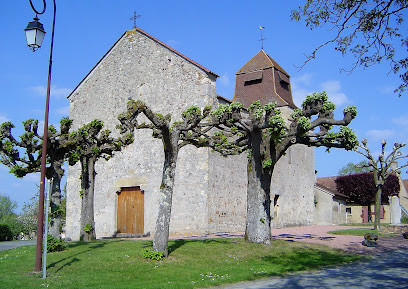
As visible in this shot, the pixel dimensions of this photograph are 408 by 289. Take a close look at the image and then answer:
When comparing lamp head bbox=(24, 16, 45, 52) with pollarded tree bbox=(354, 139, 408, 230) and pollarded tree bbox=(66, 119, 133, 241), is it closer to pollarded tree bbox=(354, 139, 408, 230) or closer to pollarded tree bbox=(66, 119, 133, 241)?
pollarded tree bbox=(66, 119, 133, 241)

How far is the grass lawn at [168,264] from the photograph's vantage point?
8.77 meters

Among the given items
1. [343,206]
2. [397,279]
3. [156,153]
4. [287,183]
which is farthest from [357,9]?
[343,206]

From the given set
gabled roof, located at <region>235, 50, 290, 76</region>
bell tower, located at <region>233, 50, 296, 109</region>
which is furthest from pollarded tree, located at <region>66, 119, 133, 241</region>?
gabled roof, located at <region>235, 50, 290, 76</region>

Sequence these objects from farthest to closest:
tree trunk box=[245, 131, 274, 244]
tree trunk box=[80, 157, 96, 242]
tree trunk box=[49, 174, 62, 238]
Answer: tree trunk box=[80, 157, 96, 242] < tree trunk box=[245, 131, 274, 244] < tree trunk box=[49, 174, 62, 238]

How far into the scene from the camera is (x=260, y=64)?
99.1ft

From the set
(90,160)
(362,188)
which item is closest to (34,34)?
(90,160)

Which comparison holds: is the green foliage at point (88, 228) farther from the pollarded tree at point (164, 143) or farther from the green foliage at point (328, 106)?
the green foliage at point (328, 106)

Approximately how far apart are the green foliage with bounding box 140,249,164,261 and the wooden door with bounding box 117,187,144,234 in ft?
32.0

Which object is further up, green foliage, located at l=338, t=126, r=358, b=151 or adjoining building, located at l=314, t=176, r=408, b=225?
green foliage, located at l=338, t=126, r=358, b=151

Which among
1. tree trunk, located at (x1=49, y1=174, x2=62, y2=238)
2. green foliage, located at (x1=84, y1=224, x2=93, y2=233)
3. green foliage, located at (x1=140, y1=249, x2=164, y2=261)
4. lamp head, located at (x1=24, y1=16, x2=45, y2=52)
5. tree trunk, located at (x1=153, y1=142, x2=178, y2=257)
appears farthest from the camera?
green foliage, located at (x1=84, y1=224, x2=93, y2=233)

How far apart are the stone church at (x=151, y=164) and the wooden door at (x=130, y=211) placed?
5cm

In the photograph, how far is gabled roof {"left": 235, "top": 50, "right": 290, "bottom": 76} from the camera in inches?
1172

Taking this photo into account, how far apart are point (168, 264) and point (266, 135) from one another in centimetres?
611

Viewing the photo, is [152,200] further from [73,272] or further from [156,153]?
[73,272]
